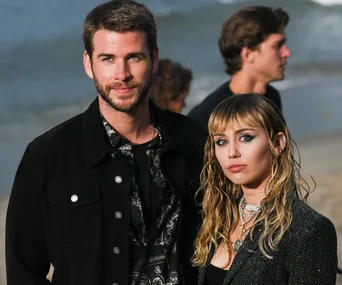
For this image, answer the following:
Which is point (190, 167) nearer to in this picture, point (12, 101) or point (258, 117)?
point (258, 117)

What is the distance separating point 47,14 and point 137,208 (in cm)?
874

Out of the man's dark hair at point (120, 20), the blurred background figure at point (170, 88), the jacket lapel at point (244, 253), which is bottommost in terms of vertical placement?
the jacket lapel at point (244, 253)

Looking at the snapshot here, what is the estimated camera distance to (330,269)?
11.5ft

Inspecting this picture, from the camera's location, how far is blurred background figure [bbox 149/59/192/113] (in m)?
6.64

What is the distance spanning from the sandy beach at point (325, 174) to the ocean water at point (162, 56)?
28 cm

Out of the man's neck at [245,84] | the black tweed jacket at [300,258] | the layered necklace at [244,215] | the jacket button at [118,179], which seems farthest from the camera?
the man's neck at [245,84]

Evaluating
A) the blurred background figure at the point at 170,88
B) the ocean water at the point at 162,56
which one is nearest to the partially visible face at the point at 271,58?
the blurred background figure at the point at 170,88

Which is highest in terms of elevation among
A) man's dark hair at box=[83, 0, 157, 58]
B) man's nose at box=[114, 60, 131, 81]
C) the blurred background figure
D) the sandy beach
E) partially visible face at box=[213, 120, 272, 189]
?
man's dark hair at box=[83, 0, 157, 58]

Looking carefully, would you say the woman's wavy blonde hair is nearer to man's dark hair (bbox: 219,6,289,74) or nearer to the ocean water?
man's dark hair (bbox: 219,6,289,74)

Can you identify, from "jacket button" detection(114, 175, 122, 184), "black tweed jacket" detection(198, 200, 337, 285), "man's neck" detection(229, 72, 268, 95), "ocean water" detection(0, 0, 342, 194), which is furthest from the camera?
"ocean water" detection(0, 0, 342, 194)

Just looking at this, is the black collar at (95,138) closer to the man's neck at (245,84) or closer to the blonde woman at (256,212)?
the blonde woman at (256,212)

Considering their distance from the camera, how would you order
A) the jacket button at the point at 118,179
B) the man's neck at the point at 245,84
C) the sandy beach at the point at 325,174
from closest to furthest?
the jacket button at the point at 118,179 < the man's neck at the point at 245,84 < the sandy beach at the point at 325,174

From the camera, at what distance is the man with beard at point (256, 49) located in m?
6.66

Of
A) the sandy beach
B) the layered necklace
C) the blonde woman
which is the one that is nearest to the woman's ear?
the blonde woman
